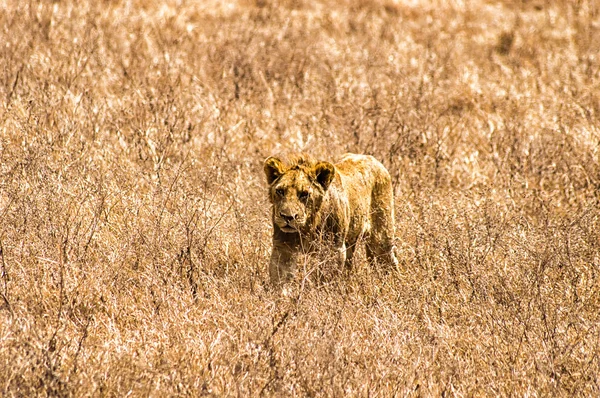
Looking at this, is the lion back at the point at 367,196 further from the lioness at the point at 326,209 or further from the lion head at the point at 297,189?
the lion head at the point at 297,189

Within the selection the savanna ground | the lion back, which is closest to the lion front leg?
the savanna ground

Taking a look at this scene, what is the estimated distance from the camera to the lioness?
6090mm

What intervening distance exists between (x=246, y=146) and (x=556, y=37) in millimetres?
7638

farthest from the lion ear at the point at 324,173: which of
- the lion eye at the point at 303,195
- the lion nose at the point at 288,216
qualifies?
the lion nose at the point at 288,216

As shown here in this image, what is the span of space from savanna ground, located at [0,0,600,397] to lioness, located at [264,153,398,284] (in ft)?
0.71

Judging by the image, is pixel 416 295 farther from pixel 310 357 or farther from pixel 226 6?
pixel 226 6

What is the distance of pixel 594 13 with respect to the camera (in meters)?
16.9

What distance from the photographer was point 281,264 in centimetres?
638

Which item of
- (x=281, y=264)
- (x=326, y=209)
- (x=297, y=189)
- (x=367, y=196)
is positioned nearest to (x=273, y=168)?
(x=297, y=189)

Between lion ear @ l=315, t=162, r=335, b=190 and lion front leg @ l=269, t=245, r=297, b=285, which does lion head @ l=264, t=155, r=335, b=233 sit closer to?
lion ear @ l=315, t=162, r=335, b=190

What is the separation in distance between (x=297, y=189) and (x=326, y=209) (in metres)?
0.38

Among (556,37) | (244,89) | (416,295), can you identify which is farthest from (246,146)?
(556,37)

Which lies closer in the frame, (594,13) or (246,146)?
(246,146)

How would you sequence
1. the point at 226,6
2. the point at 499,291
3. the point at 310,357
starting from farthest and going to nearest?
the point at 226,6 → the point at 499,291 → the point at 310,357
